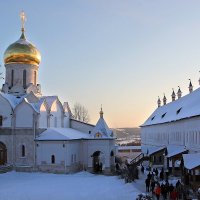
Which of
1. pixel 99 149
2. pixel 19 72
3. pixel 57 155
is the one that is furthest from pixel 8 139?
pixel 99 149

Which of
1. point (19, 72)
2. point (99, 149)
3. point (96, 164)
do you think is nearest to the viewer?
point (99, 149)

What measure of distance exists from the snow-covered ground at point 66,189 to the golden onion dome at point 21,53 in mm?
13069

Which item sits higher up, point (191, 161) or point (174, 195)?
point (191, 161)

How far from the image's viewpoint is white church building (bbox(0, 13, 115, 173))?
108ft

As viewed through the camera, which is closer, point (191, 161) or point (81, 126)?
point (191, 161)

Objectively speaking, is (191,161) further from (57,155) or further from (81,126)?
(81,126)

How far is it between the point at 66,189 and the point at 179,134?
1264cm

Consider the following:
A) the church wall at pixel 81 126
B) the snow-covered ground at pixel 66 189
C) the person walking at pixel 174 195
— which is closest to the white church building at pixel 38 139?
the snow-covered ground at pixel 66 189

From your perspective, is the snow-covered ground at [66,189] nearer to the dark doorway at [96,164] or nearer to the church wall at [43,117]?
the dark doorway at [96,164]

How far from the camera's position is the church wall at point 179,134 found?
26594 millimetres

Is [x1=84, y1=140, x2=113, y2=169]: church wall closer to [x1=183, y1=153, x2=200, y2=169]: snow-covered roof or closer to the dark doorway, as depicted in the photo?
the dark doorway

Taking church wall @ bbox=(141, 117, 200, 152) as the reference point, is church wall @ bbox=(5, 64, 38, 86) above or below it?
above

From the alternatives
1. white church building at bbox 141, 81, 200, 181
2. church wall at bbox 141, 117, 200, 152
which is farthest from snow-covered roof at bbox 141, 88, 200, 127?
church wall at bbox 141, 117, 200, 152

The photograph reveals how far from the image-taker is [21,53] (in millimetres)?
37125
